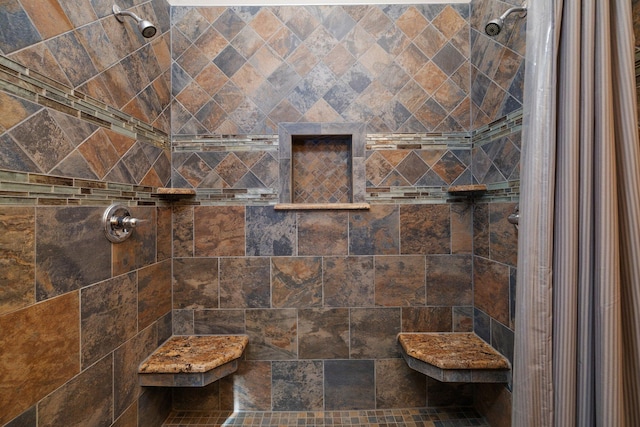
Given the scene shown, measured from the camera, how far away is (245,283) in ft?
5.37

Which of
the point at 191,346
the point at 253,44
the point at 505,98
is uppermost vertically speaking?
the point at 253,44

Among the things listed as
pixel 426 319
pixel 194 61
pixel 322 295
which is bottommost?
pixel 426 319

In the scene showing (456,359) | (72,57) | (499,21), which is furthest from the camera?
(456,359)

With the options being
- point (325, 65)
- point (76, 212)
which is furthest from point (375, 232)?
point (76, 212)

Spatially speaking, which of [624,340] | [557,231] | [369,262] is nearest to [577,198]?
[557,231]

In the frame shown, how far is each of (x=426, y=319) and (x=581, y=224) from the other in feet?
3.47

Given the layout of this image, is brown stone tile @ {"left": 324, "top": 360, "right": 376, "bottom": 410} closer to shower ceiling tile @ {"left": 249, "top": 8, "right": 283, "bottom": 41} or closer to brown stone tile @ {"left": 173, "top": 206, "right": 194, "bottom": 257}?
brown stone tile @ {"left": 173, "top": 206, "right": 194, "bottom": 257}

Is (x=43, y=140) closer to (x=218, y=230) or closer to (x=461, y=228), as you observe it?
(x=218, y=230)

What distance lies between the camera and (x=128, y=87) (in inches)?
52.2

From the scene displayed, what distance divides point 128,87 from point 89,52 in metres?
0.22

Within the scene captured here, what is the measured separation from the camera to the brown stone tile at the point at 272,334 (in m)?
1.63

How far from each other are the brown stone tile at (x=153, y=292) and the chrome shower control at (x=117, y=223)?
248 mm

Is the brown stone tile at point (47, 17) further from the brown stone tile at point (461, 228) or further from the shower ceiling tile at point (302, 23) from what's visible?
the brown stone tile at point (461, 228)

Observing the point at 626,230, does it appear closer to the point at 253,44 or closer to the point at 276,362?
the point at 276,362
